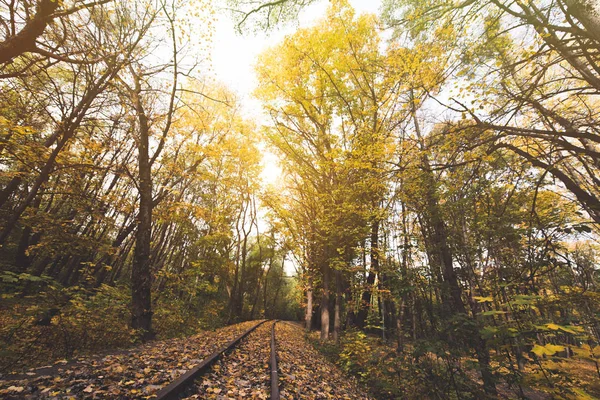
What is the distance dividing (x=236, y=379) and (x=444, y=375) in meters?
4.18

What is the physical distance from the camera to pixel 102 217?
7004mm

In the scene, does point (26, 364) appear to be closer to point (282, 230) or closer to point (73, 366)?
point (73, 366)

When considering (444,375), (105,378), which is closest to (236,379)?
(105,378)

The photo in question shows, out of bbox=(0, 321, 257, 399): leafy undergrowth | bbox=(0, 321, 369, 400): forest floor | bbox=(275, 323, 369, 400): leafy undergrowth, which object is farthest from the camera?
bbox=(275, 323, 369, 400): leafy undergrowth

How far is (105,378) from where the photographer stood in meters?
3.54

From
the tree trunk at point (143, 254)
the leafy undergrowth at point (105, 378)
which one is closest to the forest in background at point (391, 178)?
the tree trunk at point (143, 254)

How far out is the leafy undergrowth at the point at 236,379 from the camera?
3.88 meters

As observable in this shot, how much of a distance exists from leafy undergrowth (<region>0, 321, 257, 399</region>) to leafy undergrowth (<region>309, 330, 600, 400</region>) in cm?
421

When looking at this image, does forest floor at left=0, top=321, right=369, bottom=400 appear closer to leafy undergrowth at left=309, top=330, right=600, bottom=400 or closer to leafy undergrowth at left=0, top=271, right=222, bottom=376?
leafy undergrowth at left=309, top=330, right=600, bottom=400

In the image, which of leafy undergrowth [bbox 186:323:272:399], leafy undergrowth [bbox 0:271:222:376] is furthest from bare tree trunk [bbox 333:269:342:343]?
leafy undergrowth [bbox 0:271:222:376]

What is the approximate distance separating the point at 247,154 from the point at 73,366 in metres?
12.5

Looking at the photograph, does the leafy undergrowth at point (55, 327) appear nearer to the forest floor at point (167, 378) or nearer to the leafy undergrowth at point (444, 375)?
the forest floor at point (167, 378)

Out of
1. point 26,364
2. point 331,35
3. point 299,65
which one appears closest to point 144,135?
point 26,364

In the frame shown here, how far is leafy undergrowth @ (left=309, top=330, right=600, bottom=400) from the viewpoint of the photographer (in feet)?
8.74
